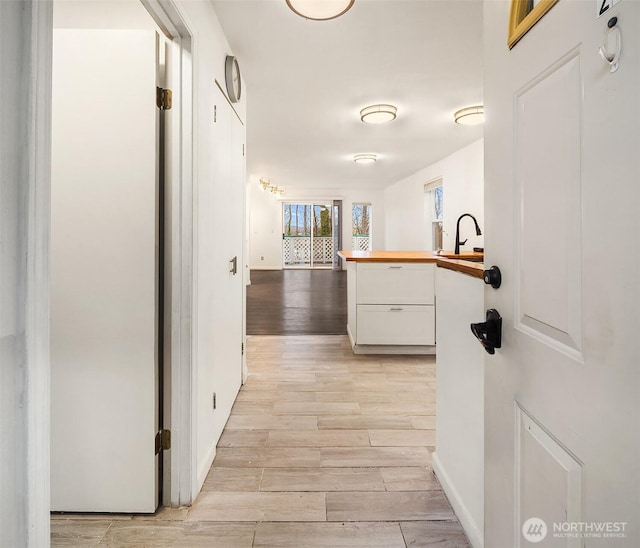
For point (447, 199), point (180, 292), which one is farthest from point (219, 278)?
point (447, 199)

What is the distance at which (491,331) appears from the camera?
2.72 ft

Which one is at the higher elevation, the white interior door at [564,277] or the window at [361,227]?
the window at [361,227]

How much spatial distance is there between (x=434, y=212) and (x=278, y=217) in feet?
17.0

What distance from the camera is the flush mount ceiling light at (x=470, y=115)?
3697mm

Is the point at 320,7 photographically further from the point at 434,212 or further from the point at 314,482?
the point at 434,212

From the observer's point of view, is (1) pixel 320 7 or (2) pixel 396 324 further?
(2) pixel 396 324

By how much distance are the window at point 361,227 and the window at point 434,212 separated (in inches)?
144

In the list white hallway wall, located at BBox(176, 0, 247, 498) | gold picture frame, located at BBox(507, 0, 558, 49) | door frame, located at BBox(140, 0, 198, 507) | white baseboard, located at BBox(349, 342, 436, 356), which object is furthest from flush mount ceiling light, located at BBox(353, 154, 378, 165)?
gold picture frame, located at BBox(507, 0, 558, 49)

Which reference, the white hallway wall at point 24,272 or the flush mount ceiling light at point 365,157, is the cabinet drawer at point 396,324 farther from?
the flush mount ceiling light at point 365,157

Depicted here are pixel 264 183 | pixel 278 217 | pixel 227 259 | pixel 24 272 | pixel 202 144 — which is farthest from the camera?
pixel 278 217

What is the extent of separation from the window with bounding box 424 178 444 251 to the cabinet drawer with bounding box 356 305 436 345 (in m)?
3.97

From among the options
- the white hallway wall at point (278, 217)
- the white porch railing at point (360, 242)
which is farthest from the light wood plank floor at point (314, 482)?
the white porch railing at point (360, 242)

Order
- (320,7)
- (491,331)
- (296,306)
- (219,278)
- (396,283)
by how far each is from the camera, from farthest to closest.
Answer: (296,306), (396,283), (219,278), (320,7), (491,331)

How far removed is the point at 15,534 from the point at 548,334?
0.97 meters
